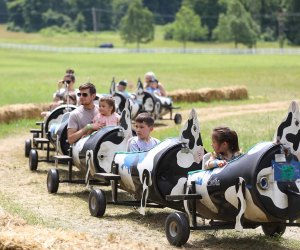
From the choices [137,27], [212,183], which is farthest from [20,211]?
[137,27]

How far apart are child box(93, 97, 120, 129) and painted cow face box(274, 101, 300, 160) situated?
461 cm

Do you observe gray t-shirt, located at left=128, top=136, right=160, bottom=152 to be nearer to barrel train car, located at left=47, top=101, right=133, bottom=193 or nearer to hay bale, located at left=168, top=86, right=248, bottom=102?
barrel train car, located at left=47, top=101, right=133, bottom=193

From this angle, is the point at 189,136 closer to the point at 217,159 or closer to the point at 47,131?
the point at 217,159

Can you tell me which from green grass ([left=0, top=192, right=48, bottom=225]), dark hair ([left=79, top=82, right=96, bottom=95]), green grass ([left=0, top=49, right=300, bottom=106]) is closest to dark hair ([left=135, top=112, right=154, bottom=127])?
green grass ([left=0, top=192, right=48, bottom=225])

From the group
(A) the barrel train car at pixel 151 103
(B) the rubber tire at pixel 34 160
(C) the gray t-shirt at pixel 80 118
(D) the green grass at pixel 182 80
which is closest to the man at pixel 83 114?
(C) the gray t-shirt at pixel 80 118

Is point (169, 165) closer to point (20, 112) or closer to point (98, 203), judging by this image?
point (98, 203)

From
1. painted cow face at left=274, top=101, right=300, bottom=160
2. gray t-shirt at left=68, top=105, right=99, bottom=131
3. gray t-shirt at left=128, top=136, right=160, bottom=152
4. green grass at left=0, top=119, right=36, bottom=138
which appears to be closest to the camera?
painted cow face at left=274, top=101, right=300, bottom=160

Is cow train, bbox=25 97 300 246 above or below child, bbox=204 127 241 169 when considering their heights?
below

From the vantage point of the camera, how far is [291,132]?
925cm

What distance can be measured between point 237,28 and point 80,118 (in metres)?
130

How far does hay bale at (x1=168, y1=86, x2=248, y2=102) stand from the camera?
1368 inches

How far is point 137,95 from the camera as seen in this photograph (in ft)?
84.2

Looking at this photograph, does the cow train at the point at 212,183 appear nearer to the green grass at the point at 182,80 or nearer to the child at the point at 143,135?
the child at the point at 143,135

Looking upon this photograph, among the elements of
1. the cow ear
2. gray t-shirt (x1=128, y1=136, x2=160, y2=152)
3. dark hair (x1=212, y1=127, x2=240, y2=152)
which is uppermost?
the cow ear
